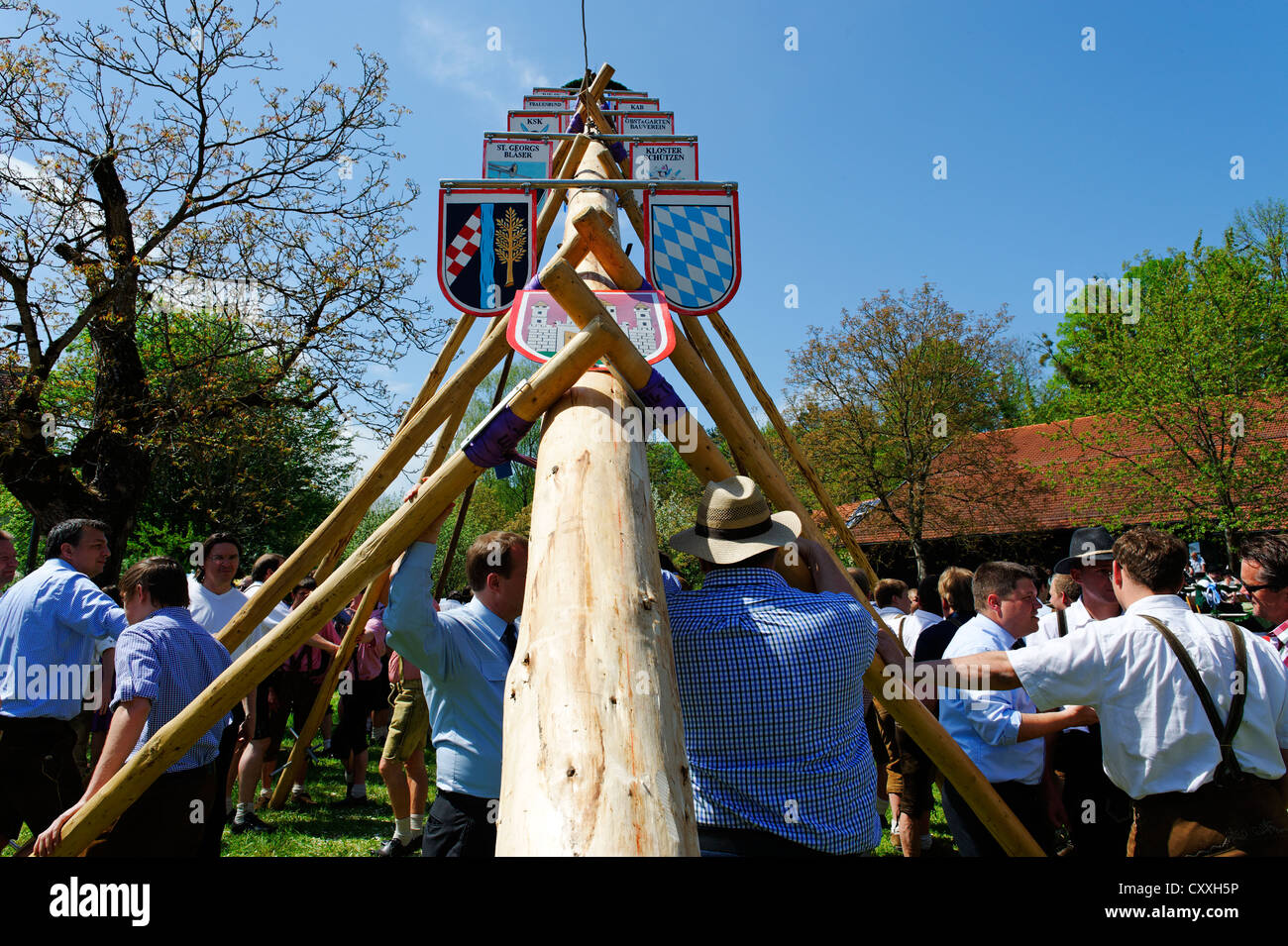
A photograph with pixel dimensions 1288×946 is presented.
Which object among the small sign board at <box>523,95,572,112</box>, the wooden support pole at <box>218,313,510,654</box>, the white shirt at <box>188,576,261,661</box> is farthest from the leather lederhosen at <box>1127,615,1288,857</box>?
the small sign board at <box>523,95,572,112</box>

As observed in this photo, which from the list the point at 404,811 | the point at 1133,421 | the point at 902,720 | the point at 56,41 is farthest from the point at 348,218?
the point at 1133,421

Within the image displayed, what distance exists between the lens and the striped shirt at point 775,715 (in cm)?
204

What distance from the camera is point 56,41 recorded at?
10633 millimetres

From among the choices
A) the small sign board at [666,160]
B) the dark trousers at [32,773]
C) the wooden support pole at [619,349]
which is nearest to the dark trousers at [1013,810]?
the wooden support pole at [619,349]

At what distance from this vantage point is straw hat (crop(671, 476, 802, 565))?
228 cm

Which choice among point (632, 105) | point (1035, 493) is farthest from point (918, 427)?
point (632, 105)

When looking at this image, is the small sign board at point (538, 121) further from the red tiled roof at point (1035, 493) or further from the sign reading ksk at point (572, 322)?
the red tiled roof at point (1035, 493)

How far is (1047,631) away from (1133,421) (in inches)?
814

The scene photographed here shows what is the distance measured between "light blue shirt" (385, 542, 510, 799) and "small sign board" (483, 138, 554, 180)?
4.40m

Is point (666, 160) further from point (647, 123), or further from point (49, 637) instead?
point (49, 637)

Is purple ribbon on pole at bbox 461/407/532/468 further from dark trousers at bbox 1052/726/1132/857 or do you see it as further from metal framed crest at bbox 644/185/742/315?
dark trousers at bbox 1052/726/1132/857

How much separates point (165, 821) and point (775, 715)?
2737 millimetres

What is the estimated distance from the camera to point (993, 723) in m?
3.50
